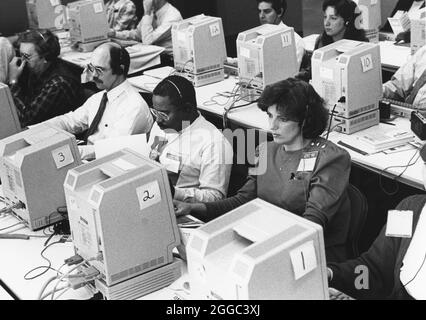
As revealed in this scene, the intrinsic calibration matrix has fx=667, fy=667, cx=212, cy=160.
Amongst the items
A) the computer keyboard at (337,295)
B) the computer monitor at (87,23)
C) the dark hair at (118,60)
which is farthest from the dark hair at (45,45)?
the computer keyboard at (337,295)

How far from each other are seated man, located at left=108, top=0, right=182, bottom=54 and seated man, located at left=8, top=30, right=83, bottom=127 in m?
1.87

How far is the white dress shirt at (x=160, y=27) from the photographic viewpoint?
6.30 metres

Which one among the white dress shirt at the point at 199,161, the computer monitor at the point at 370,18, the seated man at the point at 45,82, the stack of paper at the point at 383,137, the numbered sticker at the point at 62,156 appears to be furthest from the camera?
the computer monitor at the point at 370,18

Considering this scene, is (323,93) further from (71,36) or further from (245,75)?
(71,36)

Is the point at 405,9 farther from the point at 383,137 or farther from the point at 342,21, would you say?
the point at 383,137

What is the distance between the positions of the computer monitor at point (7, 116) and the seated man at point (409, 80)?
7.56ft

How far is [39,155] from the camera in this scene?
9.37 ft

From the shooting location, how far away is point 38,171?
9.41 feet

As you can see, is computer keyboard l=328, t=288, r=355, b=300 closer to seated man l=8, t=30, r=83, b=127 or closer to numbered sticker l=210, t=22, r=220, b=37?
seated man l=8, t=30, r=83, b=127

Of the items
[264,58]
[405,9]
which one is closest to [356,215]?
[264,58]

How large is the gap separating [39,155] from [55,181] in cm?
14

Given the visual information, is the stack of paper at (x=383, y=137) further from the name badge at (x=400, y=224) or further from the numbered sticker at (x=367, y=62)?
the name badge at (x=400, y=224)

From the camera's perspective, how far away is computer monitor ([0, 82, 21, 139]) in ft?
12.3

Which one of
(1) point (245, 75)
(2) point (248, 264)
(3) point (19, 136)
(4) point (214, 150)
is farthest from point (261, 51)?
(2) point (248, 264)
